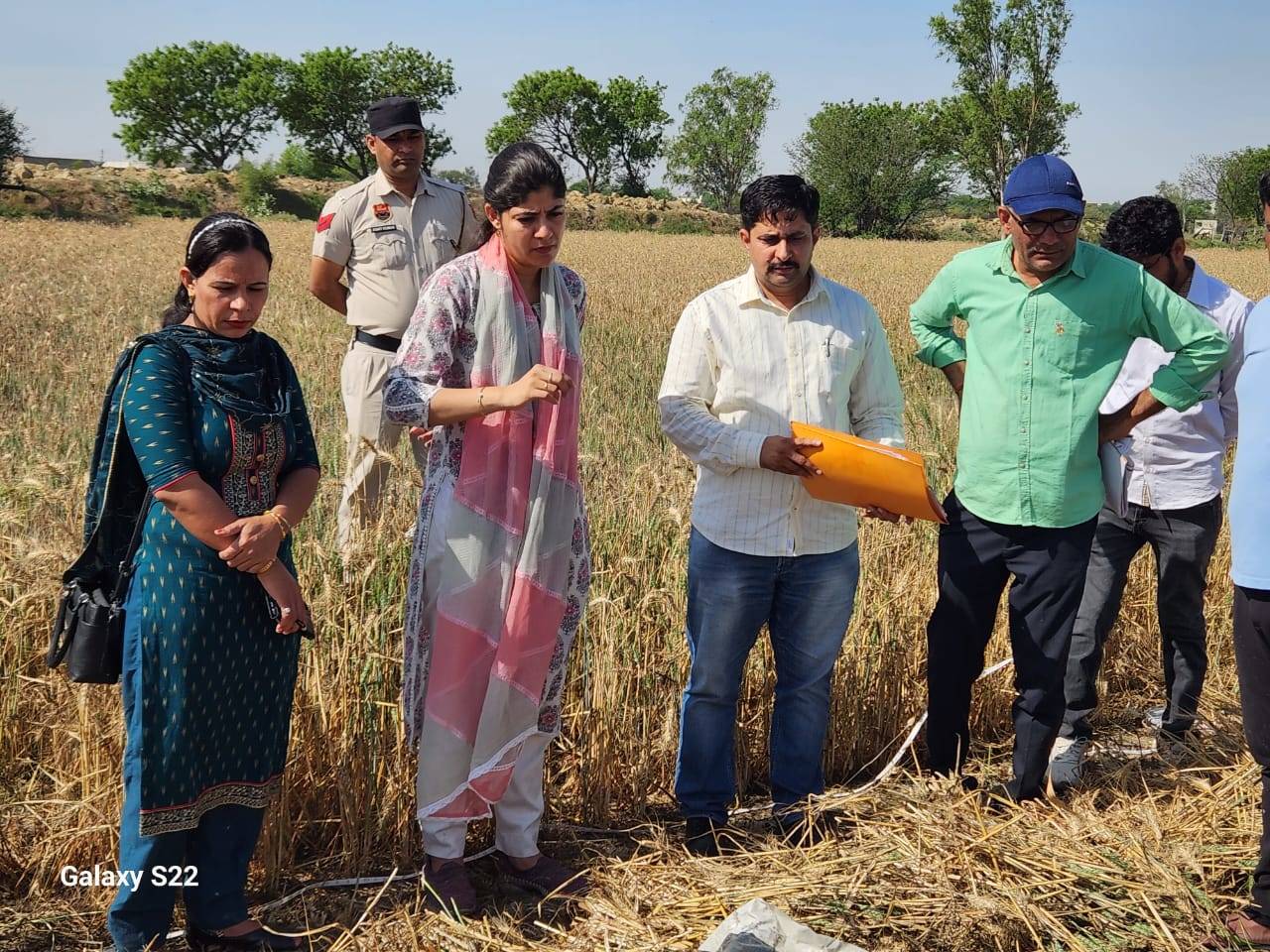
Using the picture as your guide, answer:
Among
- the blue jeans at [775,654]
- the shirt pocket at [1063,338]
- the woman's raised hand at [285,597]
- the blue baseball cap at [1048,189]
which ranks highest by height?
the blue baseball cap at [1048,189]

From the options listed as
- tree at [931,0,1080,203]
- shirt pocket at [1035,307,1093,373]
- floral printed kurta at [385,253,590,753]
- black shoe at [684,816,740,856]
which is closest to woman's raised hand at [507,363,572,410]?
floral printed kurta at [385,253,590,753]

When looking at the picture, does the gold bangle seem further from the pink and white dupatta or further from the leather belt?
the leather belt

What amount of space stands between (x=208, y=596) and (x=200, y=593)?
2cm

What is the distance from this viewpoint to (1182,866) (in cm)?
262

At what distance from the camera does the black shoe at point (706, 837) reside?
288 centimetres

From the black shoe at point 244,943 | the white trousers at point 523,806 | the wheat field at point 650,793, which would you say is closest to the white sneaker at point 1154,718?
the wheat field at point 650,793

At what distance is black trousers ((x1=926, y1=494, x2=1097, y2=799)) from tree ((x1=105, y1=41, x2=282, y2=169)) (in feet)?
212

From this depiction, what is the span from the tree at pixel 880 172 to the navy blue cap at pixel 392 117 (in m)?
47.4

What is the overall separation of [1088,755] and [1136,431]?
1.12m

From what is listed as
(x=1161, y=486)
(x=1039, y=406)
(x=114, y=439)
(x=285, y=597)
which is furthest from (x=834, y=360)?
(x=114, y=439)

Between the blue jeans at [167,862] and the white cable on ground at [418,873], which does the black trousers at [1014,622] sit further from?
the blue jeans at [167,862]

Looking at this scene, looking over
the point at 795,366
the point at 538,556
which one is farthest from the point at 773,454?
the point at 538,556

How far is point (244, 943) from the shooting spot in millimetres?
2422

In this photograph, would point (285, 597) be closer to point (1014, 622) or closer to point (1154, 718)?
point (1014, 622)
